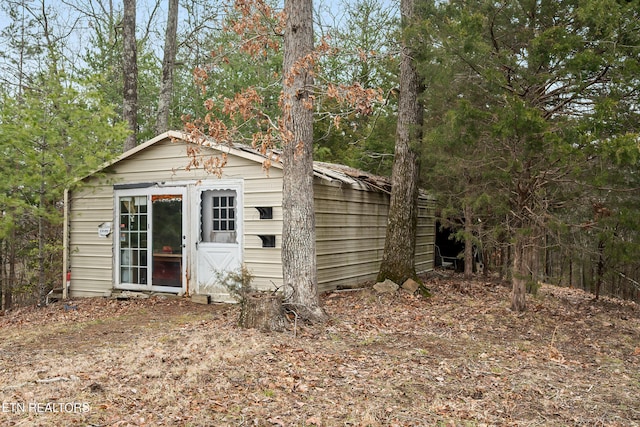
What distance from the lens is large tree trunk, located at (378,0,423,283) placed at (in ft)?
30.0

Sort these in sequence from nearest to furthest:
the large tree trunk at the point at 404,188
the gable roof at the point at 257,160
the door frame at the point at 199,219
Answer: the gable roof at the point at 257,160
the door frame at the point at 199,219
the large tree trunk at the point at 404,188

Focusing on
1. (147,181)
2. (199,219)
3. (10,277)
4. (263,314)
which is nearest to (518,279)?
(263,314)

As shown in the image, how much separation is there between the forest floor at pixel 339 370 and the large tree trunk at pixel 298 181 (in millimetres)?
446

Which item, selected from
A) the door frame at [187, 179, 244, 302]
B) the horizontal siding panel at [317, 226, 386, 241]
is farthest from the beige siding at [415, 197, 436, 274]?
the door frame at [187, 179, 244, 302]

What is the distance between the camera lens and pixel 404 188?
30.3ft

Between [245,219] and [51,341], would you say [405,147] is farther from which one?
[51,341]

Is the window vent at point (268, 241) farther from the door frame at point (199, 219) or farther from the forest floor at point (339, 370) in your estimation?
the forest floor at point (339, 370)

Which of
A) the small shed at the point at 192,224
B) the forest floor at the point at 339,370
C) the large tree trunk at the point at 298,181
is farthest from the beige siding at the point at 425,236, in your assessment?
the large tree trunk at the point at 298,181

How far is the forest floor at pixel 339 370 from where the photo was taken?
3801 millimetres

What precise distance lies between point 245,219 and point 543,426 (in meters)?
6.00

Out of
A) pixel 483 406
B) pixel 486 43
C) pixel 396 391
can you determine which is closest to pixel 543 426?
pixel 483 406

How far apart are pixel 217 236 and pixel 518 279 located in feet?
16.2

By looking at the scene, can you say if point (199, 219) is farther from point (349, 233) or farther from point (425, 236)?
point (425, 236)

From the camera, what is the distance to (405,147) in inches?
362
